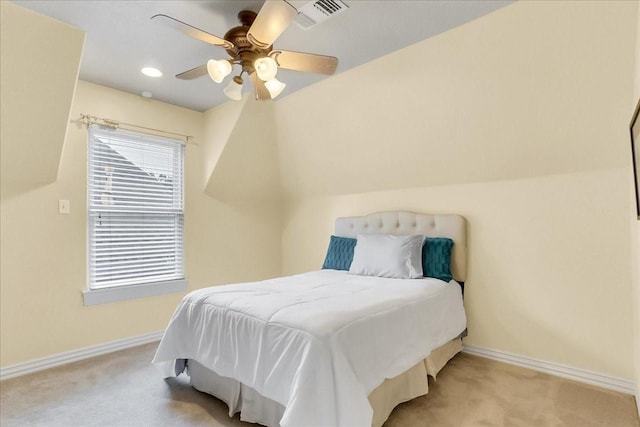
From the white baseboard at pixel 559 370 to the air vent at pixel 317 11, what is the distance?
280 centimetres

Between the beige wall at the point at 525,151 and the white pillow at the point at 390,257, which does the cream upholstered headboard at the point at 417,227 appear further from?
the white pillow at the point at 390,257

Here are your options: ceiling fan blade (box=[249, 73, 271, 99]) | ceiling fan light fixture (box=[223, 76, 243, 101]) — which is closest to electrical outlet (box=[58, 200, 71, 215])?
ceiling fan light fixture (box=[223, 76, 243, 101])

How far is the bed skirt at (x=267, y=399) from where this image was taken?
187 centimetres

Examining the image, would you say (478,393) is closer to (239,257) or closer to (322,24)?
(322,24)

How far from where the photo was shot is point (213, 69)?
189cm

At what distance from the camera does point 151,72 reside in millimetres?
2834

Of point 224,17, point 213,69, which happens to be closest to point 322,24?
point 224,17

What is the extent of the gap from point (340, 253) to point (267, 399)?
182 cm

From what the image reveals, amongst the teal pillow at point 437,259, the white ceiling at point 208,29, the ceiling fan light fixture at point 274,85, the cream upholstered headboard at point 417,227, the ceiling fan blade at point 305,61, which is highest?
the white ceiling at point 208,29

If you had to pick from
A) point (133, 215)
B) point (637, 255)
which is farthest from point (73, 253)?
point (637, 255)

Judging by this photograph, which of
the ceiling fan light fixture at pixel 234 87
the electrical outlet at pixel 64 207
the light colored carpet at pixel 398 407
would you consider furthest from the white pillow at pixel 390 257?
the electrical outlet at pixel 64 207

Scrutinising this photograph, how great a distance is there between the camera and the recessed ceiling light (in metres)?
2.78

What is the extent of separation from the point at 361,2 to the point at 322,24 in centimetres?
29

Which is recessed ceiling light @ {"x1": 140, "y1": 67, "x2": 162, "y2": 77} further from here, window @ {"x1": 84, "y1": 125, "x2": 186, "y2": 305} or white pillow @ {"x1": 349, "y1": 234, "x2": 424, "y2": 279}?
white pillow @ {"x1": 349, "y1": 234, "x2": 424, "y2": 279}
